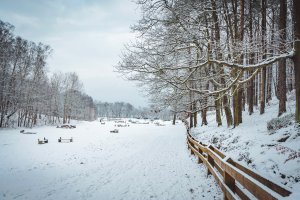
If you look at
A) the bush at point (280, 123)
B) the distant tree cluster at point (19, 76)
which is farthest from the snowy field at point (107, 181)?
the distant tree cluster at point (19, 76)

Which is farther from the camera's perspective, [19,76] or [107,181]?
[19,76]

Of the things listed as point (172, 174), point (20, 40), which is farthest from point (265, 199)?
point (20, 40)

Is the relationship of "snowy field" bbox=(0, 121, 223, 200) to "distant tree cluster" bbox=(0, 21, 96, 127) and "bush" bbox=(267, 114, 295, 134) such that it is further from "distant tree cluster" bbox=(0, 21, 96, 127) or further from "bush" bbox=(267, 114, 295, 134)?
"distant tree cluster" bbox=(0, 21, 96, 127)

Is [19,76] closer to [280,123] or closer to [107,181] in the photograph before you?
[107,181]

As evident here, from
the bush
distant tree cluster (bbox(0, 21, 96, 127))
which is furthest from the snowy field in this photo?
distant tree cluster (bbox(0, 21, 96, 127))

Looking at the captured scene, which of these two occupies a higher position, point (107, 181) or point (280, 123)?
point (280, 123)

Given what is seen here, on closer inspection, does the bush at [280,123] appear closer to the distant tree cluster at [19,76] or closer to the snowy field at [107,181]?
the snowy field at [107,181]

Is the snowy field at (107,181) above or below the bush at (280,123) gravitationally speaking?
below

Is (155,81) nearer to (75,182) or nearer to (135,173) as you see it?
(135,173)

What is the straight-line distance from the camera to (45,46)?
134 feet

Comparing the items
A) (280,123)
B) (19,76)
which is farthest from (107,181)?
(19,76)

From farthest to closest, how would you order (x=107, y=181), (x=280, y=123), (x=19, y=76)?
(x=19, y=76), (x=280, y=123), (x=107, y=181)

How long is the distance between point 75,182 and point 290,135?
8097mm

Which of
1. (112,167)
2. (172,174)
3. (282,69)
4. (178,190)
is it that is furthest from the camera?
(282,69)
